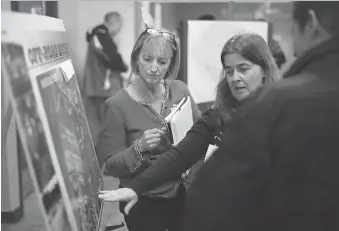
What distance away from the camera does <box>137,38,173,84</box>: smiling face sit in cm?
136

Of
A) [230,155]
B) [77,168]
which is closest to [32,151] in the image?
[77,168]

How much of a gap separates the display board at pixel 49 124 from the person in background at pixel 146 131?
0.58ft

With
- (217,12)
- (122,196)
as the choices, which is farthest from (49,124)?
(217,12)

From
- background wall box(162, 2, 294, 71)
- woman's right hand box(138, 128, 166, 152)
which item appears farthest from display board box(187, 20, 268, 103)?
woman's right hand box(138, 128, 166, 152)

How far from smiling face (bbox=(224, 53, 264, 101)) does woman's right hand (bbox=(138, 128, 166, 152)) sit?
0.33 m

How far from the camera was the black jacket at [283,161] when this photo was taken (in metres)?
0.68

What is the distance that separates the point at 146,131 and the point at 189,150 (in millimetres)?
172

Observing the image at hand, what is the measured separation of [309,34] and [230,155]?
0.28m

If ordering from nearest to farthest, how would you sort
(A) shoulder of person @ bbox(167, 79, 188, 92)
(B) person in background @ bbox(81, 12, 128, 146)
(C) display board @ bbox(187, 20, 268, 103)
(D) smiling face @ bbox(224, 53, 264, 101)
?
(D) smiling face @ bbox(224, 53, 264, 101), (A) shoulder of person @ bbox(167, 79, 188, 92), (C) display board @ bbox(187, 20, 268, 103), (B) person in background @ bbox(81, 12, 128, 146)

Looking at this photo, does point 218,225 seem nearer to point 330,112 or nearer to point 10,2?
point 330,112

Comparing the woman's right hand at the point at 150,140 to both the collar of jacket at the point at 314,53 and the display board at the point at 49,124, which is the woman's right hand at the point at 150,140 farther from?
the collar of jacket at the point at 314,53

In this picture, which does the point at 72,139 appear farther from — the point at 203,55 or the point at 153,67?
the point at 203,55

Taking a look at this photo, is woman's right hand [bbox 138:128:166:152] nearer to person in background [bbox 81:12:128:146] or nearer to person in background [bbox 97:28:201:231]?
person in background [bbox 97:28:201:231]

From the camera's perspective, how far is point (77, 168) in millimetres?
1059
